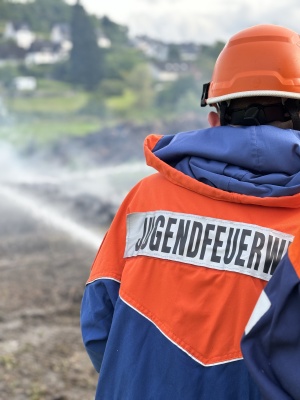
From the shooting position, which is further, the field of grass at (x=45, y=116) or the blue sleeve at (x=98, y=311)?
the field of grass at (x=45, y=116)

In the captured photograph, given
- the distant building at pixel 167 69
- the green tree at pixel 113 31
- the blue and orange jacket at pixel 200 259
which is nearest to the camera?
the blue and orange jacket at pixel 200 259

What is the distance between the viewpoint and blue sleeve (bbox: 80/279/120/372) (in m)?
1.91

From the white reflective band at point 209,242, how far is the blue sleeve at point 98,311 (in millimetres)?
132

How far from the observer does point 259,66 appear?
6.22 ft

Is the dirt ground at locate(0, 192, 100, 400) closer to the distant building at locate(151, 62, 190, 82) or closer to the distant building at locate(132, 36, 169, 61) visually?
the distant building at locate(151, 62, 190, 82)

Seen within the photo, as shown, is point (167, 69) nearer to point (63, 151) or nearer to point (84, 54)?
point (84, 54)

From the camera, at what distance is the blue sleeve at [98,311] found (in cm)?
191

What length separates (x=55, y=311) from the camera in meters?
6.20

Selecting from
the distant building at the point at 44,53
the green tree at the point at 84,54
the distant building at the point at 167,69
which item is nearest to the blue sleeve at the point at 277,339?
the green tree at the point at 84,54

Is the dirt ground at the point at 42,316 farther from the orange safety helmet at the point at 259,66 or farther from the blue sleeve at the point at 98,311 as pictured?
the orange safety helmet at the point at 259,66

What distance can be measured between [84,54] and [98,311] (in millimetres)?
49523

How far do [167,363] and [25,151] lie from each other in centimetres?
2428

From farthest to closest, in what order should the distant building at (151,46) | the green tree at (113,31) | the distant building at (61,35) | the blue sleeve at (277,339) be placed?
the green tree at (113,31), the distant building at (61,35), the distant building at (151,46), the blue sleeve at (277,339)

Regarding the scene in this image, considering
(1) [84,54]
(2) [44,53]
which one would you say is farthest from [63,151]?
(2) [44,53]
